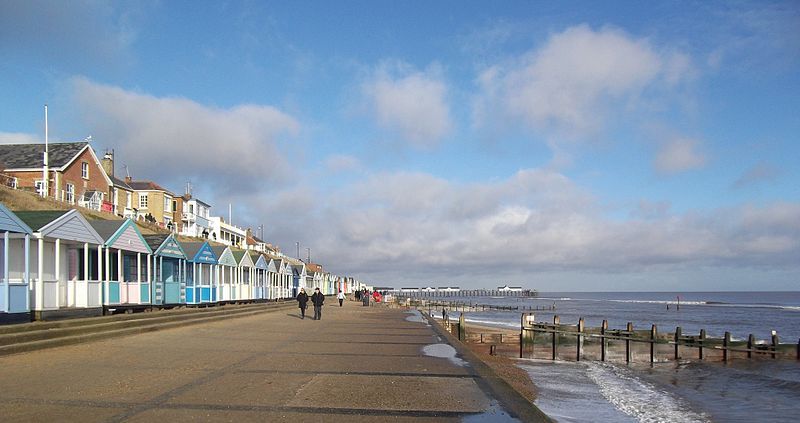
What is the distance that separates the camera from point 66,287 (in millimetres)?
18141

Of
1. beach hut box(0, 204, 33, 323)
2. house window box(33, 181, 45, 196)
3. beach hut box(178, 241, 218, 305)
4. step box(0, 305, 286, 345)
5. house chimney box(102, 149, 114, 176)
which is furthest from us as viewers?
house chimney box(102, 149, 114, 176)

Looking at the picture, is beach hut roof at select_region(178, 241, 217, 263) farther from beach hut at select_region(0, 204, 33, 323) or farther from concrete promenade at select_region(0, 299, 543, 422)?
concrete promenade at select_region(0, 299, 543, 422)

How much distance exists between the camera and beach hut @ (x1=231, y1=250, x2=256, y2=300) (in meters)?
37.7

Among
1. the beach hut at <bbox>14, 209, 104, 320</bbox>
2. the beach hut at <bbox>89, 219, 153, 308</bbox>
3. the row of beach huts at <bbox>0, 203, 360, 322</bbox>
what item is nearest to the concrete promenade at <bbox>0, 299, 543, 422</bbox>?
the row of beach huts at <bbox>0, 203, 360, 322</bbox>

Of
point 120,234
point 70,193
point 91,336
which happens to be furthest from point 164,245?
point 70,193

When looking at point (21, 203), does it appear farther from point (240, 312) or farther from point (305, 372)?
point (305, 372)

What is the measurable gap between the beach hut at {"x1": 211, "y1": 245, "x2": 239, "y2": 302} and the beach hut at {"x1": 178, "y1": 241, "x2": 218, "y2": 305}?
2.53 feet

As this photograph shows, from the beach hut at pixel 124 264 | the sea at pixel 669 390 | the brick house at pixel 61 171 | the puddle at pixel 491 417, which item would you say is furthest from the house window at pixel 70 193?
the puddle at pixel 491 417

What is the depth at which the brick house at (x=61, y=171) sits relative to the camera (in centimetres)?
4038

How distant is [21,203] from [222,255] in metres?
10.2

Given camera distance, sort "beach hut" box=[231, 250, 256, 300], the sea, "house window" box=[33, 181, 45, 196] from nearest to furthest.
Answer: the sea < "beach hut" box=[231, 250, 256, 300] < "house window" box=[33, 181, 45, 196]

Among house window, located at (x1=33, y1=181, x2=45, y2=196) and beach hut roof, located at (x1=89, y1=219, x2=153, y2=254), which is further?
house window, located at (x1=33, y1=181, x2=45, y2=196)

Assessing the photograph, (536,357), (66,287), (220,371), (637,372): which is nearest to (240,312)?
(66,287)

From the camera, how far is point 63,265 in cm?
1841
